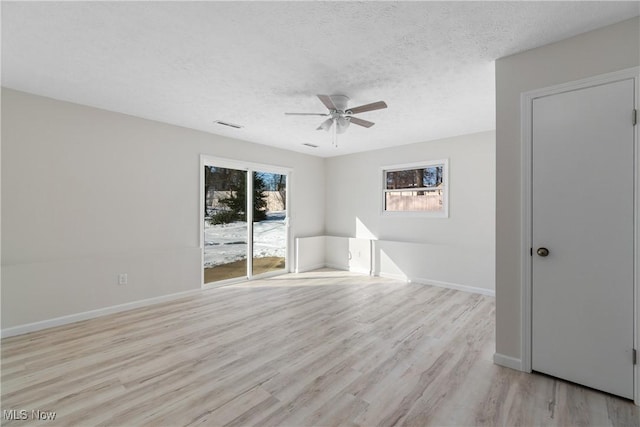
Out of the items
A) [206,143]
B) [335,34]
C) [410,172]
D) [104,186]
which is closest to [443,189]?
[410,172]

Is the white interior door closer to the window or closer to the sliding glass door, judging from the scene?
the window

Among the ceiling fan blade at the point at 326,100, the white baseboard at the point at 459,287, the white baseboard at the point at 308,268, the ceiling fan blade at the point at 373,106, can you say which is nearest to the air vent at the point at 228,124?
the ceiling fan blade at the point at 326,100

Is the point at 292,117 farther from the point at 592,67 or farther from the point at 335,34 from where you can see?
the point at 592,67

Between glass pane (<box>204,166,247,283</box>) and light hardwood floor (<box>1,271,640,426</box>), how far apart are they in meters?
1.27

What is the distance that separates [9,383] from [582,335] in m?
4.36

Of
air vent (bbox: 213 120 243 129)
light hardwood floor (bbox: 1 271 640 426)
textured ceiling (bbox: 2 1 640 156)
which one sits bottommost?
light hardwood floor (bbox: 1 271 640 426)

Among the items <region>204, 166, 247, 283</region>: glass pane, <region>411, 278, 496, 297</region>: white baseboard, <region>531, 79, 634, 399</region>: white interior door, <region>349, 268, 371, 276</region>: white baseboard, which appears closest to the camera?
<region>531, 79, 634, 399</region>: white interior door

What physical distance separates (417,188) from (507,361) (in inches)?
141

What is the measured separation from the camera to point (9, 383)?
7.34 feet

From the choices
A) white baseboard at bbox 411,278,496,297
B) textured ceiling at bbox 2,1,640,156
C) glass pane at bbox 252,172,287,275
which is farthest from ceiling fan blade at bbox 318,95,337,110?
white baseboard at bbox 411,278,496,297

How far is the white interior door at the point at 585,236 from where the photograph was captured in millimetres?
2010

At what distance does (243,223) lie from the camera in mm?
5414

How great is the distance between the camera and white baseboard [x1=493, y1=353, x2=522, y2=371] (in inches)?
94.7

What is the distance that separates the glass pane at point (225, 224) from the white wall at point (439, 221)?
2.43 meters
